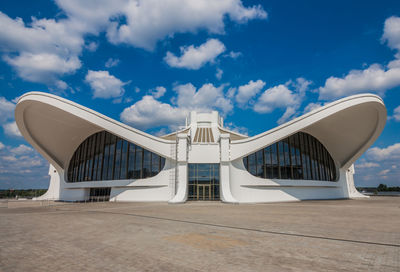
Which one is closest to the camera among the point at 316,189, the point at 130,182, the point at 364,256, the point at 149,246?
the point at 364,256

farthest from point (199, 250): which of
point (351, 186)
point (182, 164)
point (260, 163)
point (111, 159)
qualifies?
point (351, 186)

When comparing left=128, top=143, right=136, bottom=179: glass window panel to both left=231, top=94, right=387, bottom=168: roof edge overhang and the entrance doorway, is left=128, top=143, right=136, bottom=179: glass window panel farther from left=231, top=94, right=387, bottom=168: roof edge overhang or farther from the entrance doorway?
left=231, top=94, right=387, bottom=168: roof edge overhang

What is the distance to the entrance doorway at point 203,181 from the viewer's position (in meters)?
25.6

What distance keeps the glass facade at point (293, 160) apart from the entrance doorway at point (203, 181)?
12.8ft

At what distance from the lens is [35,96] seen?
2466cm

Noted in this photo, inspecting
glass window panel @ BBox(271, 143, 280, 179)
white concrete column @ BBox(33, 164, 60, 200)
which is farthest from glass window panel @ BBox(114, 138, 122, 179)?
glass window panel @ BBox(271, 143, 280, 179)

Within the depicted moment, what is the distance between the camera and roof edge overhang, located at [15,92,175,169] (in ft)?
81.9

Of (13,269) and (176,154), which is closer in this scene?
(13,269)

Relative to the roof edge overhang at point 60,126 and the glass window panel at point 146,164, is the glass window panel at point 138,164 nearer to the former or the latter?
the glass window panel at point 146,164

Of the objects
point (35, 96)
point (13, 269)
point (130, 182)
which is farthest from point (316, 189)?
point (35, 96)

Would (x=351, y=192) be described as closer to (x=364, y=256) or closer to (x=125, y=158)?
(x=125, y=158)

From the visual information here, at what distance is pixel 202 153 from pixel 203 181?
10.1 feet

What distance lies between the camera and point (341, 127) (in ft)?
95.4

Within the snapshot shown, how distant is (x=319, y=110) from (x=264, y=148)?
7076mm
